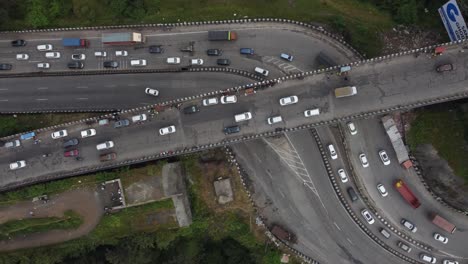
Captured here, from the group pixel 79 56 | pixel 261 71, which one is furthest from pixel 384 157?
pixel 79 56

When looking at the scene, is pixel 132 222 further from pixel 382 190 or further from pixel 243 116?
pixel 382 190

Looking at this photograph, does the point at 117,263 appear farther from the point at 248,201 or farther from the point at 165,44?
the point at 165,44

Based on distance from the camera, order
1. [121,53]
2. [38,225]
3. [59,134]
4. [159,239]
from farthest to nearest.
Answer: [121,53] → [159,239] → [38,225] → [59,134]

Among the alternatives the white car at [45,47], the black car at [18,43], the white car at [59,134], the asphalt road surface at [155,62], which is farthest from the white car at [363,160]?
the black car at [18,43]

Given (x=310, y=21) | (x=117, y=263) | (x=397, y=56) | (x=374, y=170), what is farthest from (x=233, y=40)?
(x=117, y=263)

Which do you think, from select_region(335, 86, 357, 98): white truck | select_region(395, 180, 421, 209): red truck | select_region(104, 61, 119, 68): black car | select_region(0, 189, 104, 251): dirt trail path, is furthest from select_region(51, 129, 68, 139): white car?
select_region(395, 180, 421, 209): red truck
